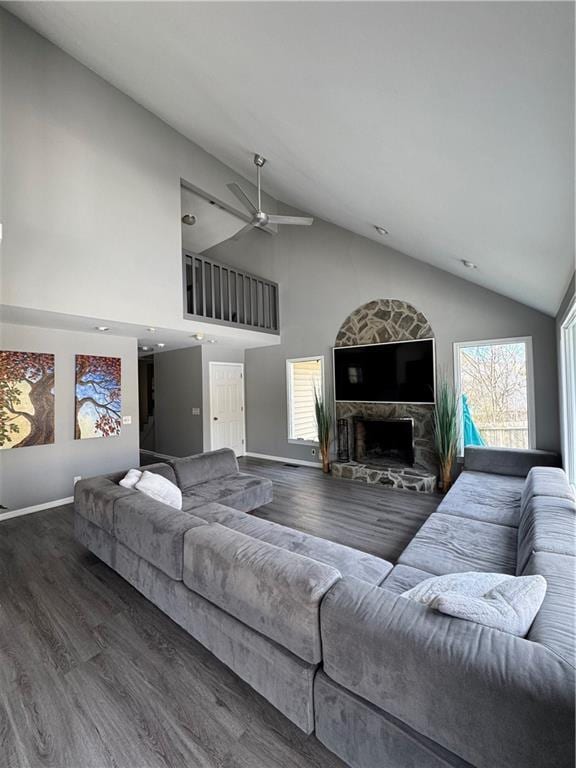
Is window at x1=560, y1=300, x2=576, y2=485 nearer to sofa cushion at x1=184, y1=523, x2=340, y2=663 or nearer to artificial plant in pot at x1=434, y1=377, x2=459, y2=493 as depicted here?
artificial plant in pot at x1=434, y1=377, x2=459, y2=493

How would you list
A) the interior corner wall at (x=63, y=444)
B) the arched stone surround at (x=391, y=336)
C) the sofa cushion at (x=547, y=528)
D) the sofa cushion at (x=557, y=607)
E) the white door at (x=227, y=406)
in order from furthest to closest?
the white door at (x=227, y=406) → the arched stone surround at (x=391, y=336) → the interior corner wall at (x=63, y=444) → the sofa cushion at (x=547, y=528) → the sofa cushion at (x=557, y=607)

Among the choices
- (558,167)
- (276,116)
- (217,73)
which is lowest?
(558,167)

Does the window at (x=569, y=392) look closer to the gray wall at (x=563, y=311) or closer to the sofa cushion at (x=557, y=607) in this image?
the gray wall at (x=563, y=311)

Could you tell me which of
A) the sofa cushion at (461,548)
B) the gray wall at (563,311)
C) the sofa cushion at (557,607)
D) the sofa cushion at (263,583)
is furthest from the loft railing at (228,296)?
the sofa cushion at (557,607)

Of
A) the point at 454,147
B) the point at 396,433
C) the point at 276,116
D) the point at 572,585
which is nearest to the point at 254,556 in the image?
the point at 572,585

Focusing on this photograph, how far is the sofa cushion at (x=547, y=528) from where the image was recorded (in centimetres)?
177

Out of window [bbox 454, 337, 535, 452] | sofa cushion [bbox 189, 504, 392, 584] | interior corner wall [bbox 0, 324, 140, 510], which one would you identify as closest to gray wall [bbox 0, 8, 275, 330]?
interior corner wall [bbox 0, 324, 140, 510]

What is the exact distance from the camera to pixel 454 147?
160 centimetres

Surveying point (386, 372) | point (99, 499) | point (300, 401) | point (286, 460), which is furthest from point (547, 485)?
point (286, 460)

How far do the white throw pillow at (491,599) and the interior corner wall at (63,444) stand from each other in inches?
184

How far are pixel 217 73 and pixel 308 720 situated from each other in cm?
402

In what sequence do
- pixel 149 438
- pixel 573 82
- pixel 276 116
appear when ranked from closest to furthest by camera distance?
pixel 573 82, pixel 276 116, pixel 149 438

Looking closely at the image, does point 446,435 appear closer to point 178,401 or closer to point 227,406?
point 227,406

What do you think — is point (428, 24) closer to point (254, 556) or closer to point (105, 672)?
point (254, 556)
